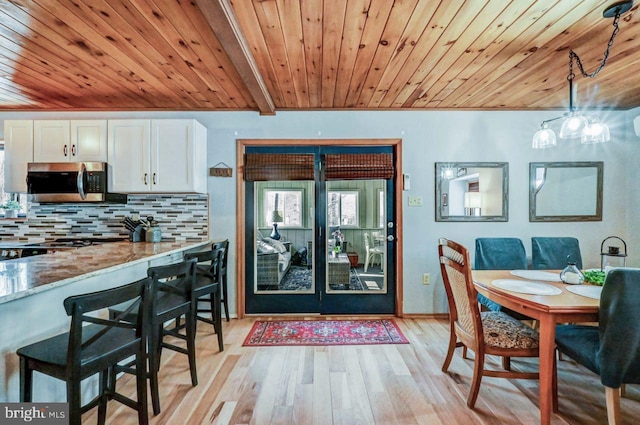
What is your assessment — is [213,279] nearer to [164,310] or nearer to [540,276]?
[164,310]

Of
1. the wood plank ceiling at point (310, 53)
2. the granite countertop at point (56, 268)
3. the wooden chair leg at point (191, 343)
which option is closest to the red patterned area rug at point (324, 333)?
the wooden chair leg at point (191, 343)

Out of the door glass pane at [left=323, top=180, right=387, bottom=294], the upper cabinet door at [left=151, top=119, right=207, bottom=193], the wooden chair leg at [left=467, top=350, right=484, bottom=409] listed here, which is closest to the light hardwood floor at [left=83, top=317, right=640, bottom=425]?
the wooden chair leg at [left=467, top=350, right=484, bottom=409]

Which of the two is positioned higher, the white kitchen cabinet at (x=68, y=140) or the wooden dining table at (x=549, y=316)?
the white kitchen cabinet at (x=68, y=140)

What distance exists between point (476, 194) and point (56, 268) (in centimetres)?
363

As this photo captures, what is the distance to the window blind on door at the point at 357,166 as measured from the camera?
10.9 ft

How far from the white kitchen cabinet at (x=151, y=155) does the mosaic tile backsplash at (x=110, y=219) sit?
1.05ft

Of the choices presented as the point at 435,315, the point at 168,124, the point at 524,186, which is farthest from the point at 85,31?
the point at 524,186

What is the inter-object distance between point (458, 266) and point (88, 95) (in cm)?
362

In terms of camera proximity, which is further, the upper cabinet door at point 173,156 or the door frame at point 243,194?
the door frame at point 243,194

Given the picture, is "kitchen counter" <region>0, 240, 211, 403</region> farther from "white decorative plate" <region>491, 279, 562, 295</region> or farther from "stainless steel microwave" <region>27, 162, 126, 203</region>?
"white decorative plate" <region>491, 279, 562, 295</region>

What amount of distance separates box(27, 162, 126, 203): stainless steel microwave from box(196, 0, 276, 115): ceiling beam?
5.92 feet

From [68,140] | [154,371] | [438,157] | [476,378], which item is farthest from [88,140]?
[476,378]

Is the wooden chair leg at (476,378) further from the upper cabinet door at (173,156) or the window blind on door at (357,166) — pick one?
the upper cabinet door at (173,156)

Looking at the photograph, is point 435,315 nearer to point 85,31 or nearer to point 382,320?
point 382,320
